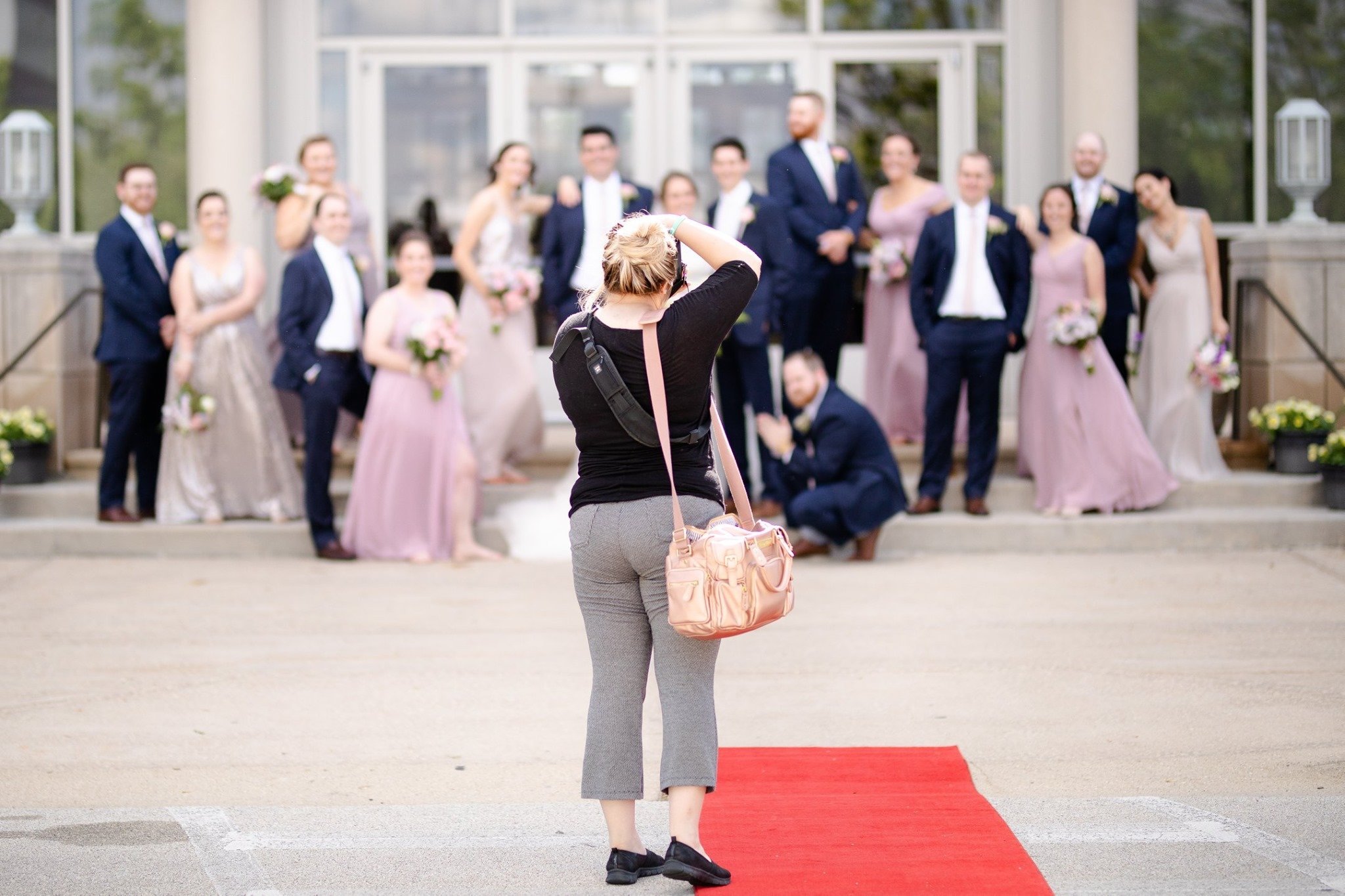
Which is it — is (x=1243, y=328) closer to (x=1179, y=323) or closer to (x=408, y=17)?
(x=1179, y=323)

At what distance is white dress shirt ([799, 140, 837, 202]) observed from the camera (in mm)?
10992

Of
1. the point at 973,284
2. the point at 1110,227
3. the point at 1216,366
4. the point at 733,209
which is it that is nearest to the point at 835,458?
the point at 973,284

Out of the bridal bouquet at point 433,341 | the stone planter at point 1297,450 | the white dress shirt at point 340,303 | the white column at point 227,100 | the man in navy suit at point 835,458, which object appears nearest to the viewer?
the man in navy suit at point 835,458

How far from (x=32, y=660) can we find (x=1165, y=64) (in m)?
10.4

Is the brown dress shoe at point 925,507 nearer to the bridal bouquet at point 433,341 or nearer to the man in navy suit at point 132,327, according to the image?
the bridal bouquet at point 433,341

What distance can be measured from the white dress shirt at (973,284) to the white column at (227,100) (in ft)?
18.8

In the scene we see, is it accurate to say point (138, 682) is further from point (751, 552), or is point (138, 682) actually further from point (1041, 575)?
point (1041, 575)

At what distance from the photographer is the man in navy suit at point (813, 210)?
35.8ft

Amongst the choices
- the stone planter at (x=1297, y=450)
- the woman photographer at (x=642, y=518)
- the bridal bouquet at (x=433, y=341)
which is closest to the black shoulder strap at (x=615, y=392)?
the woman photographer at (x=642, y=518)

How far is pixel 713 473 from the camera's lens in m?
4.84

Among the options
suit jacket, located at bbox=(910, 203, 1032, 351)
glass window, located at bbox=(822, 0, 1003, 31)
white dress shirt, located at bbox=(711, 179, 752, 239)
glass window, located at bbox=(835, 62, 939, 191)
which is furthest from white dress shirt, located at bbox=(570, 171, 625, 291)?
glass window, located at bbox=(822, 0, 1003, 31)

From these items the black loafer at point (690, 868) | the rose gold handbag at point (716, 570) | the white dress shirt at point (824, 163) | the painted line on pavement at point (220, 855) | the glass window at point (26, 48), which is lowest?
the painted line on pavement at point (220, 855)

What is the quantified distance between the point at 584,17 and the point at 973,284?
525cm

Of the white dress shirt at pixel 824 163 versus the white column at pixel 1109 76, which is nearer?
the white dress shirt at pixel 824 163
